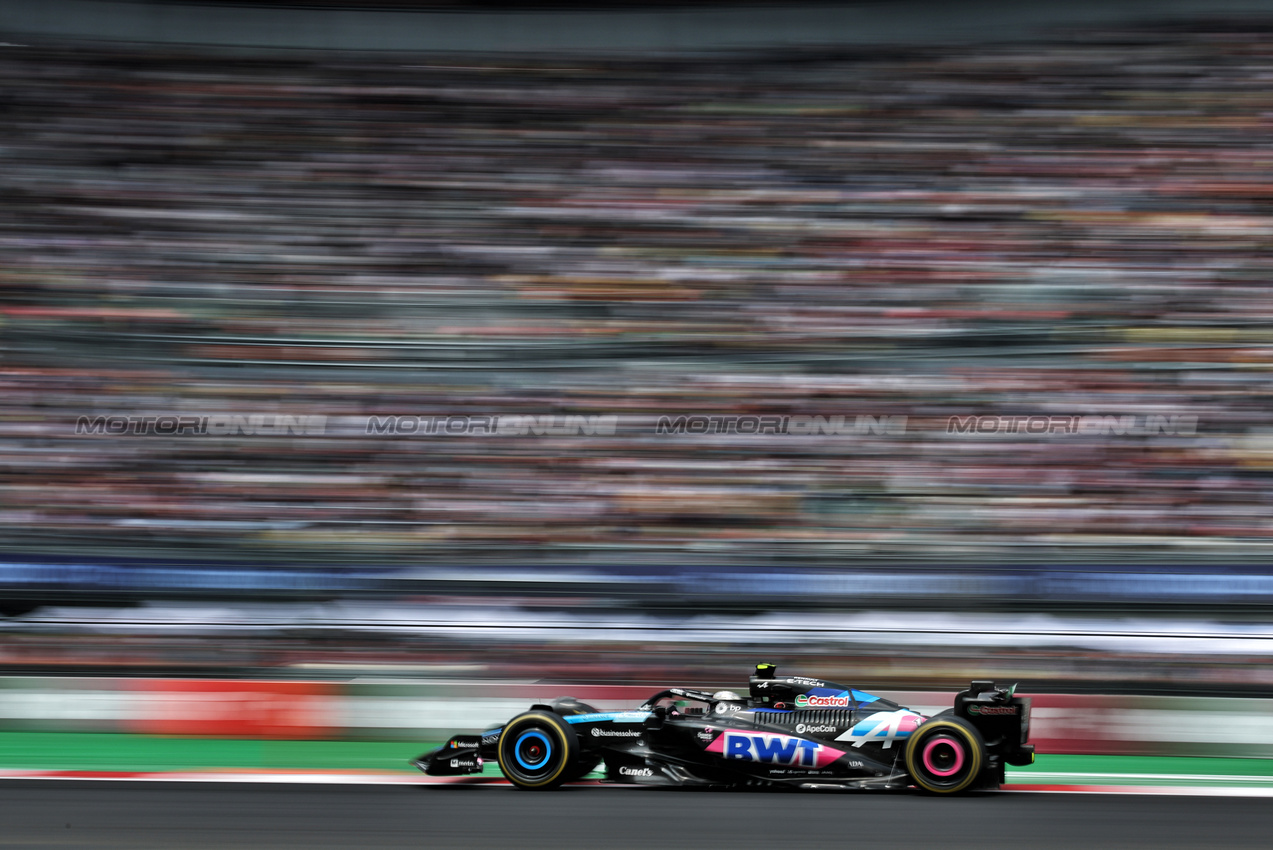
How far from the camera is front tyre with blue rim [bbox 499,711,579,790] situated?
5.77 m

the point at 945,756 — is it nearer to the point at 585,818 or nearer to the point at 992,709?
the point at 992,709

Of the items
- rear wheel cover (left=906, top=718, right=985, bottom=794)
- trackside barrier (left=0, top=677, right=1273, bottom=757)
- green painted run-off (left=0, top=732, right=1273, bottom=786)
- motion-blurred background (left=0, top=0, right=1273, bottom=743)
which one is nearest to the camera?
rear wheel cover (left=906, top=718, right=985, bottom=794)

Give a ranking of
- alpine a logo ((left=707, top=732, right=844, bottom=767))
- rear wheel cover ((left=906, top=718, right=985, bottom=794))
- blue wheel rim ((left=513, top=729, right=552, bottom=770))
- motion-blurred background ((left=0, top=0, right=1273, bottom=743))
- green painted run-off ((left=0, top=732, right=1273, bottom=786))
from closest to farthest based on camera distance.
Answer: rear wheel cover ((left=906, top=718, right=985, bottom=794))
alpine a logo ((left=707, top=732, right=844, bottom=767))
blue wheel rim ((left=513, top=729, right=552, bottom=770))
green painted run-off ((left=0, top=732, right=1273, bottom=786))
motion-blurred background ((left=0, top=0, right=1273, bottom=743))

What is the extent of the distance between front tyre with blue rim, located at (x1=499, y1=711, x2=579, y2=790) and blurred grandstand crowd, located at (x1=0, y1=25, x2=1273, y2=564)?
8.84 ft

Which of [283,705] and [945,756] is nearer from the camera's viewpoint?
[945,756]

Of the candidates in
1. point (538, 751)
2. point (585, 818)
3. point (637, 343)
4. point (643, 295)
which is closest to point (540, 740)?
point (538, 751)

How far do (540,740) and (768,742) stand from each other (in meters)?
1.13

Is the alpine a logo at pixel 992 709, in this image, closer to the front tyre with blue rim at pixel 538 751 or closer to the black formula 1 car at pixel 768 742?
the black formula 1 car at pixel 768 742

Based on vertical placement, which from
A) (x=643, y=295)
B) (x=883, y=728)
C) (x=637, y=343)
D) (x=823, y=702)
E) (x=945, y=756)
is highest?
(x=643, y=295)

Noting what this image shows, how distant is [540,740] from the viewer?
581cm

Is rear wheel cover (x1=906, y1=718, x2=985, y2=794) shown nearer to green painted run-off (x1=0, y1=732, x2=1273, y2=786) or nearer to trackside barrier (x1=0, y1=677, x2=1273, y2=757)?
green painted run-off (x1=0, y1=732, x2=1273, y2=786)

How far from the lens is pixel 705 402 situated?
897 centimetres

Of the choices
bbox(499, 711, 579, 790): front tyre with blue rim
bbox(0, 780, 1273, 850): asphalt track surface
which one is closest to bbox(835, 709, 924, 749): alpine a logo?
bbox(0, 780, 1273, 850): asphalt track surface

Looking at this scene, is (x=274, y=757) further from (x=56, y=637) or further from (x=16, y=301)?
(x=16, y=301)
